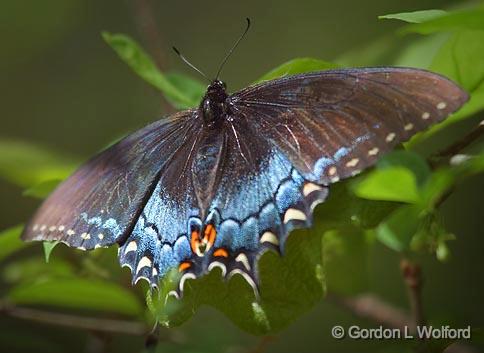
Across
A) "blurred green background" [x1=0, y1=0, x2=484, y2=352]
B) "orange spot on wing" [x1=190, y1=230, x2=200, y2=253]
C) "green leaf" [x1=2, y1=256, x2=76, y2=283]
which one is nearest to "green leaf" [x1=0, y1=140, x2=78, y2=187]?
"green leaf" [x1=2, y1=256, x2=76, y2=283]

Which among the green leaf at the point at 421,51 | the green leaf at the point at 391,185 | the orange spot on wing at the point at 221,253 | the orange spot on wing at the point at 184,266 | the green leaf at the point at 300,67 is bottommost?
the green leaf at the point at 391,185

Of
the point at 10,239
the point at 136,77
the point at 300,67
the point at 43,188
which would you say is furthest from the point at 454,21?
the point at 136,77

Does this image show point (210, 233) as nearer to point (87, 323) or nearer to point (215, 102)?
point (215, 102)

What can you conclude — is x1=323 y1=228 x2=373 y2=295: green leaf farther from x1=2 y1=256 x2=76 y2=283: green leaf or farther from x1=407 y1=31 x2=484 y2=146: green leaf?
x1=2 y1=256 x2=76 y2=283: green leaf

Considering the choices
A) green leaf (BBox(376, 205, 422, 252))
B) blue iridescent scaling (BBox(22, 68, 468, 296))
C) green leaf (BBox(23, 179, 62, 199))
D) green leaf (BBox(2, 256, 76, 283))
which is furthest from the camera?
green leaf (BBox(2, 256, 76, 283))

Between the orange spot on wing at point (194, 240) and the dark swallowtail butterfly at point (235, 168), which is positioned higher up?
the dark swallowtail butterfly at point (235, 168)

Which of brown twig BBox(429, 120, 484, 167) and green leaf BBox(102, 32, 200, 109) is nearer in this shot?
brown twig BBox(429, 120, 484, 167)

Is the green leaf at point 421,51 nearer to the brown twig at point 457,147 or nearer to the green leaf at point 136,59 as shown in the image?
the brown twig at point 457,147

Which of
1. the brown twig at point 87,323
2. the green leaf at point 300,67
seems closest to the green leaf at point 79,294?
the brown twig at point 87,323
